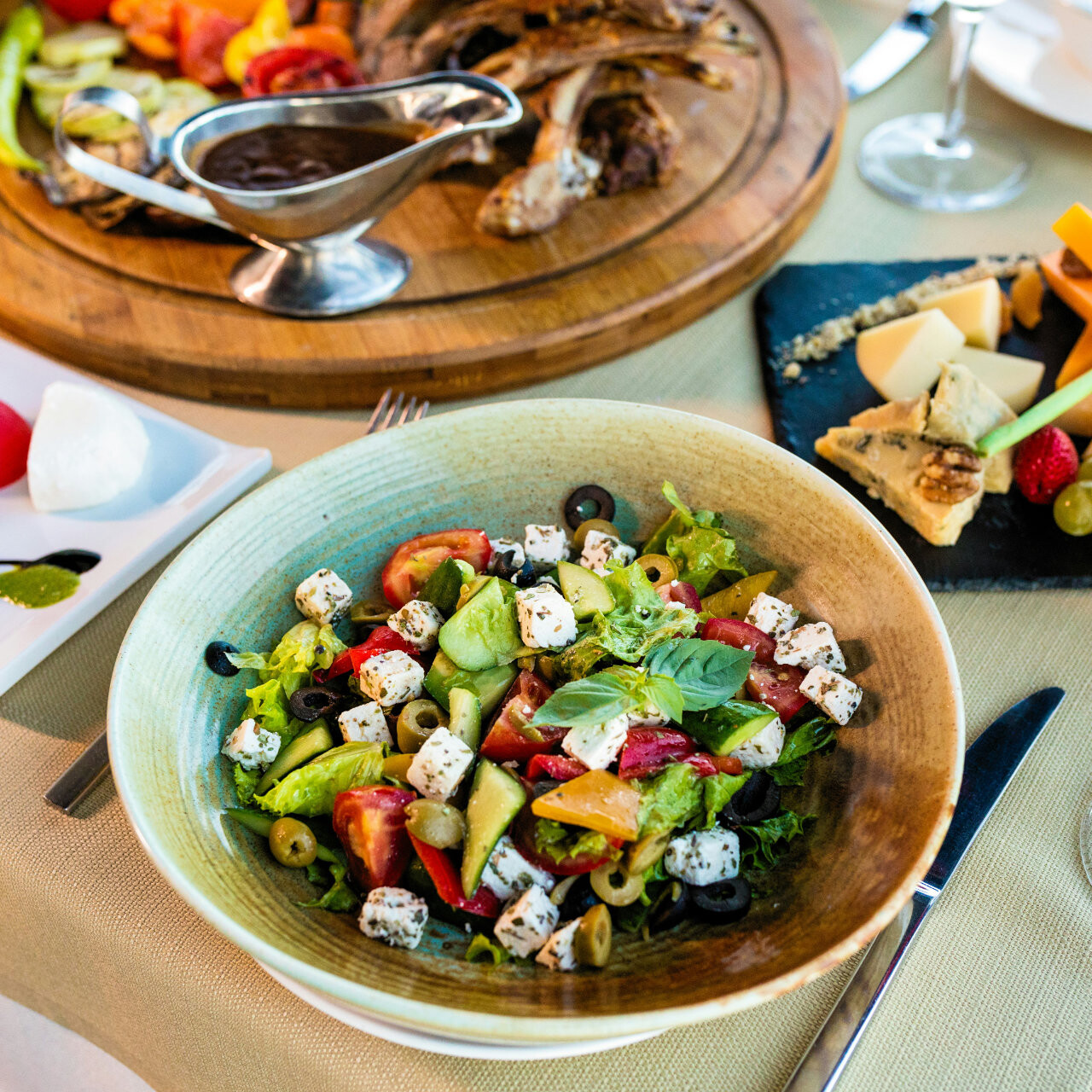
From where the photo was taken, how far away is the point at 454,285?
2008 millimetres

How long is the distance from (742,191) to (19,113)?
6.22ft

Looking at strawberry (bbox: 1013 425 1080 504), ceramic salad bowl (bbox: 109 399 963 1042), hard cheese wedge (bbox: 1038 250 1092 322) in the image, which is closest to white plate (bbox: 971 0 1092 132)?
hard cheese wedge (bbox: 1038 250 1092 322)

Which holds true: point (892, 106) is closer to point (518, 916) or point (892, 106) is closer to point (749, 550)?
point (749, 550)

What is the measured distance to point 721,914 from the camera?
1012mm

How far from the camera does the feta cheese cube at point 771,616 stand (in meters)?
1.25

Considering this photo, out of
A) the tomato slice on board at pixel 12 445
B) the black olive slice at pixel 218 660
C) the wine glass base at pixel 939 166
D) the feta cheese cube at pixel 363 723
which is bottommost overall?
the tomato slice on board at pixel 12 445

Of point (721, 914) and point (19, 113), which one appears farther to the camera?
point (19, 113)

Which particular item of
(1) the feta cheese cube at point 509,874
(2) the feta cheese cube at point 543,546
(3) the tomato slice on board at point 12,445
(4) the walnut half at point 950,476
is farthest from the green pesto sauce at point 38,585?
(4) the walnut half at point 950,476

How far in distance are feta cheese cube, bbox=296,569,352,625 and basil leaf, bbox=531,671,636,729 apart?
1.22 feet

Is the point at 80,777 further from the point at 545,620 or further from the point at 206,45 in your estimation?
the point at 206,45

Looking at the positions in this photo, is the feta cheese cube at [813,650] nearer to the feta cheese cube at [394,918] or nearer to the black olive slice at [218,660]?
the feta cheese cube at [394,918]

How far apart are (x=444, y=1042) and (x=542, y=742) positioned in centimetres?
31

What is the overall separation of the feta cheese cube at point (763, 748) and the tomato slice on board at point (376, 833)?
1.22 ft

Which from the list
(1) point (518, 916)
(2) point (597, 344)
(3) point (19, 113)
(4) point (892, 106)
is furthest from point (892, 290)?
(3) point (19, 113)
